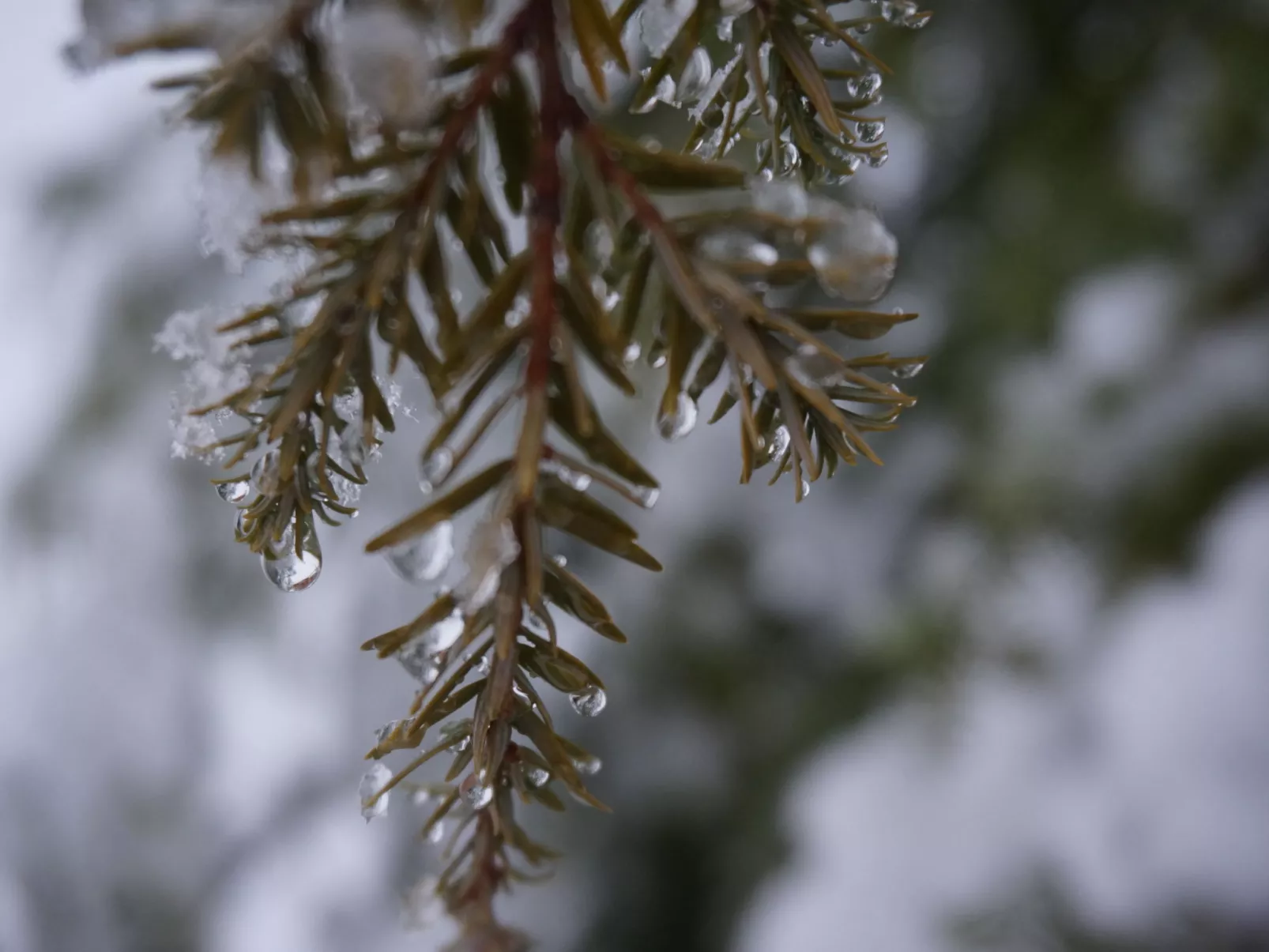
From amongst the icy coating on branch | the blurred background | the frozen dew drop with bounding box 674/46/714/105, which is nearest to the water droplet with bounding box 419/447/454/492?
the icy coating on branch

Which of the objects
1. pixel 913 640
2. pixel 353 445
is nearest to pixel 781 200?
pixel 353 445

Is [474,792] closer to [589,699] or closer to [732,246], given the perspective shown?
[589,699]

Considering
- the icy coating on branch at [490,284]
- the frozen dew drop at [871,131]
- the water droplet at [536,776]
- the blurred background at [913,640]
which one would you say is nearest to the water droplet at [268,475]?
the icy coating on branch at [490,284]

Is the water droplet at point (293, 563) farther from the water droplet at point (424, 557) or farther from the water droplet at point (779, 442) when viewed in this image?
the water droplet at point (779, 442)

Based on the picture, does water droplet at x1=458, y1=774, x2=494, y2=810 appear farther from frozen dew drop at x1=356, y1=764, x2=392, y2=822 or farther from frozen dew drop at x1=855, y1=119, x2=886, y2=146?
frozen dew drop at x1=855, y1=119, x2=886, y2=146

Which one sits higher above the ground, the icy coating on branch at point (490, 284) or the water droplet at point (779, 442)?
the icy coating on branch at point (490, 284)

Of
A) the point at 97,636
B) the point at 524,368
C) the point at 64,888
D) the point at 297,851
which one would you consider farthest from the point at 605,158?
the point at 64,888

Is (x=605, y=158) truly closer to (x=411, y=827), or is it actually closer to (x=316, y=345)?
(x=316, y=345)
